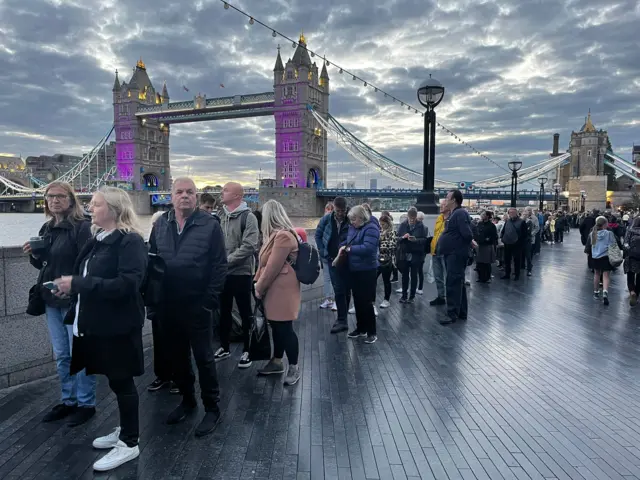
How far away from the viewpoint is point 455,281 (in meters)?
6.59

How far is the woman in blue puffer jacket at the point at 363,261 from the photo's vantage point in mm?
5480

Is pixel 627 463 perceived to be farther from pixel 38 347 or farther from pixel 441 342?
pixel 38 347

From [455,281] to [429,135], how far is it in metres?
4.68

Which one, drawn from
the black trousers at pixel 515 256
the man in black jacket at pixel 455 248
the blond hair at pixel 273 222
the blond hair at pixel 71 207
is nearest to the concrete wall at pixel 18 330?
the blond hair at pixel 71 207

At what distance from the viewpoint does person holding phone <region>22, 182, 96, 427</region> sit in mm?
3379

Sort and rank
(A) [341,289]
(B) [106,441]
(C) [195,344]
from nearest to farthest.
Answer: (B) [106,441], (C) [195,344], (A) [341,289]

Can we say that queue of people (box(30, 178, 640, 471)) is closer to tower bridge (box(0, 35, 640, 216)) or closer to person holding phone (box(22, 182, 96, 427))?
person holding phone (box(22, 182, 96, 427))

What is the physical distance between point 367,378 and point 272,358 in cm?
97

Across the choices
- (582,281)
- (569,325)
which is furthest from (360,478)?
(582,281)

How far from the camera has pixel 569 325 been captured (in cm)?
643

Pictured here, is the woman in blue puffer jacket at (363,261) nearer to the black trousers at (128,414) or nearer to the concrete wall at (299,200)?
the black trousers at (128,414)

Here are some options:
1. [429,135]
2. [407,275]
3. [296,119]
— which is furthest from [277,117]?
[407,275]

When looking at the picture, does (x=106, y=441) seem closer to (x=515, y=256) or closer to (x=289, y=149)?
(x=515, y=256)

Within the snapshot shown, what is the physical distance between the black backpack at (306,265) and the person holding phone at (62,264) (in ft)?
5.59
